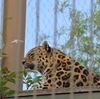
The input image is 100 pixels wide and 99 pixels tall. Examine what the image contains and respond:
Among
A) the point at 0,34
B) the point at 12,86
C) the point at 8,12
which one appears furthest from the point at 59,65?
the point at 0,34

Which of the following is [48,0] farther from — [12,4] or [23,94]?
[12,4]

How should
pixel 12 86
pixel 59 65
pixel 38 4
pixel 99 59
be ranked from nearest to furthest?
pixel 38 4 < pixel 99 59 < pixel 12 86 < pixel 59 65

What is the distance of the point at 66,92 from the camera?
1918mm

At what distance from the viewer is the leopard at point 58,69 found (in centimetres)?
250

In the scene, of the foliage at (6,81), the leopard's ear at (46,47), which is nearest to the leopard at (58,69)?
the leopard's ear at (46,47)

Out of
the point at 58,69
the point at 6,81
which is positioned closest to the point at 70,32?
the point at 6,81

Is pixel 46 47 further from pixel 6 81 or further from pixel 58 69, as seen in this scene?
pixel 6 81

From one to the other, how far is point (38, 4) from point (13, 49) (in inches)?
68.0

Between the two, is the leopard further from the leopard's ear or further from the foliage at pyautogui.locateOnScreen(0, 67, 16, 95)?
the foliage at pyautogui.locateOnScreen(0, 67, 16, 95)

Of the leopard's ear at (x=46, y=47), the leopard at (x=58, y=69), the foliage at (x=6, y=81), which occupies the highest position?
the leopard's ear at (x=46, y=47)

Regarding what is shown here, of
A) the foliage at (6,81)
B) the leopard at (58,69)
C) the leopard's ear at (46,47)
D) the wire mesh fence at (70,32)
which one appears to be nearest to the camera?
the wire mesh fence at (70,32)

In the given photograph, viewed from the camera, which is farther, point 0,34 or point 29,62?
point 29,62

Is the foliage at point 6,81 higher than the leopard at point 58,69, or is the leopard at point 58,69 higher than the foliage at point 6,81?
the leopard at point 58,69

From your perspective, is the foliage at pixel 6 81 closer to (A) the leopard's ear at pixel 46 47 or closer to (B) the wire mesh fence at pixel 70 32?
(B) the wire mesh fence at pixel 70 32
